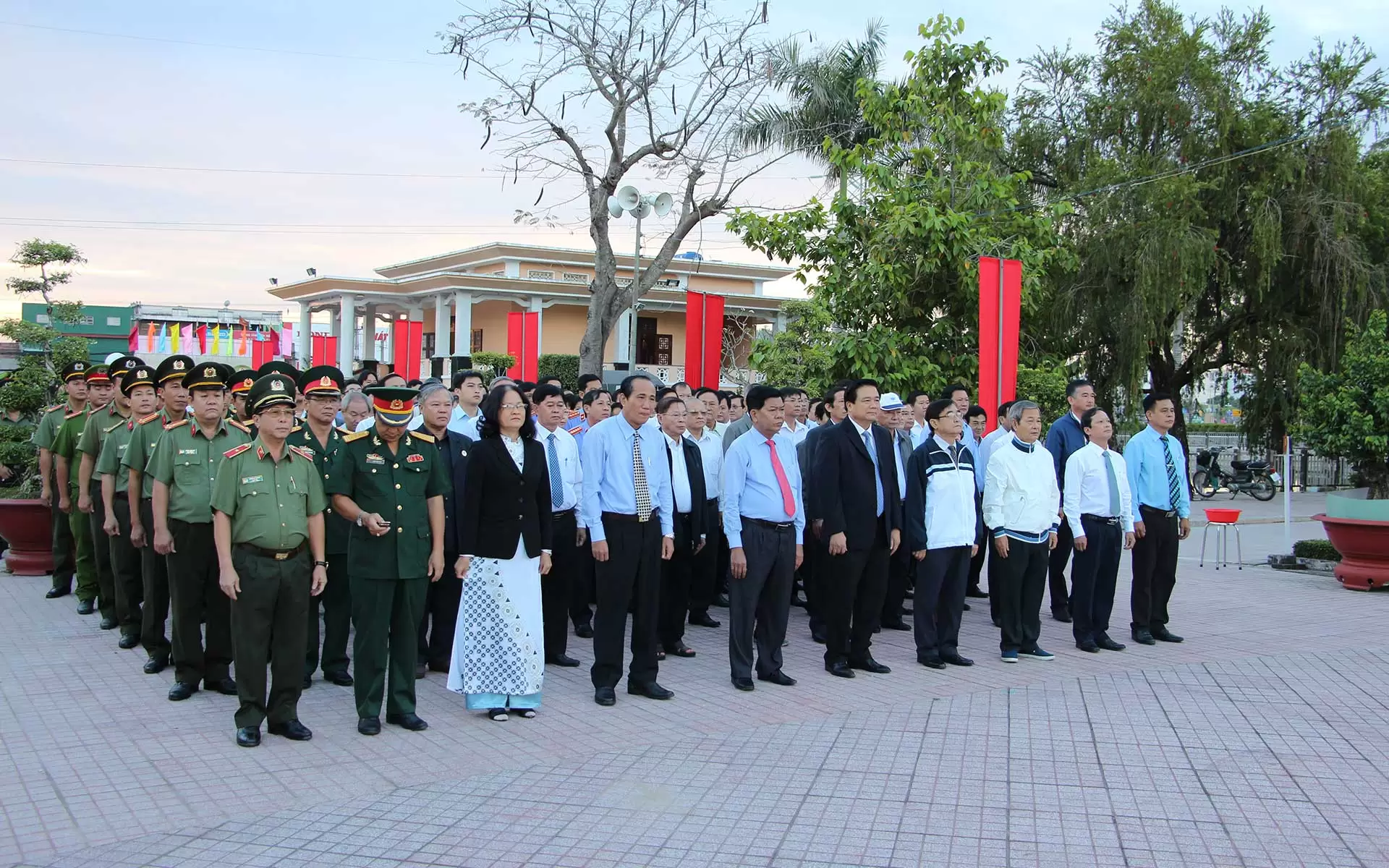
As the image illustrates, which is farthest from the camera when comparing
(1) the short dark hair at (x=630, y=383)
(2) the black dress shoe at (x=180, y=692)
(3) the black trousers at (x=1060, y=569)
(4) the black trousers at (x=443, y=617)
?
(3) the black trousers at (x=1060, y=569)

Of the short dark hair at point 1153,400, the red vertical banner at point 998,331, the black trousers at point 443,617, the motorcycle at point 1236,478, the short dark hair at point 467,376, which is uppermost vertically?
the red vertical banner at point 998,331

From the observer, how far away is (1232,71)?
23.9 meters

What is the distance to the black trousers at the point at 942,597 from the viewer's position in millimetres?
8297

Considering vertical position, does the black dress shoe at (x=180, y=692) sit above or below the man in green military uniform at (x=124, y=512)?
below

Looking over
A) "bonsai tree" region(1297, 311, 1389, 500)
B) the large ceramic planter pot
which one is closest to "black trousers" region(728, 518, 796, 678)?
the large ceramic planter pot

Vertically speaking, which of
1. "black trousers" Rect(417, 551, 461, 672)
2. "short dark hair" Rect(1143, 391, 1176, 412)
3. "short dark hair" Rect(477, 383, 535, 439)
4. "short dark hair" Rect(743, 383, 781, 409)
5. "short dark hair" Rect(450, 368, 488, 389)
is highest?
"short dark hair" Rect(450, 368, 488, 389)

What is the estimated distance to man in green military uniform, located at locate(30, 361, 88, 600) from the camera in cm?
1020

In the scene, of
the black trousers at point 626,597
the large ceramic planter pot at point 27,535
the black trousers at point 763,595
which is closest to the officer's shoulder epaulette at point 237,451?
the black trousers at point 626,597

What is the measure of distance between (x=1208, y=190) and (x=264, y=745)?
23.0 metres

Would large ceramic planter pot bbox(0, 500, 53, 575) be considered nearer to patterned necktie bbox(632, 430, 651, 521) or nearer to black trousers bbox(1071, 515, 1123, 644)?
patterned necktie bbox(632, 430, 651, 521)

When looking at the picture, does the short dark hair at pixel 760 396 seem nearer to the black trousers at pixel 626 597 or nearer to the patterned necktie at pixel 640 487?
the patterned necktie at pixel 640 487

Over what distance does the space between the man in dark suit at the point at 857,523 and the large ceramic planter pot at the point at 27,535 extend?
8.25 meters

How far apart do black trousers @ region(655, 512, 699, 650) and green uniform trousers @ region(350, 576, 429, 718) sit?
8.15 feet

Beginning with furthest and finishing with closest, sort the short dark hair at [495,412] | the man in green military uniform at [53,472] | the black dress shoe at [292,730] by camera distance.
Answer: the man in green military uniform at [53,472]
the short dark hair at [495,412]
the black dress shoe at [292,730]
